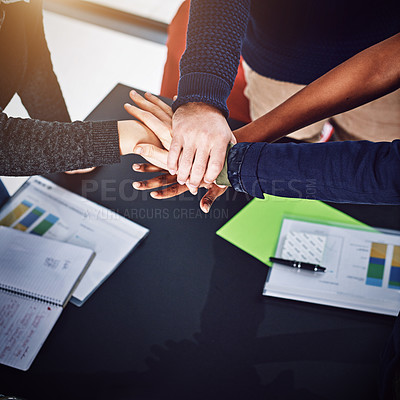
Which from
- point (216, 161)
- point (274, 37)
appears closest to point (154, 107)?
point (216, 161)

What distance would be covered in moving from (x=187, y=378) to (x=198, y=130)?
0.58 metres

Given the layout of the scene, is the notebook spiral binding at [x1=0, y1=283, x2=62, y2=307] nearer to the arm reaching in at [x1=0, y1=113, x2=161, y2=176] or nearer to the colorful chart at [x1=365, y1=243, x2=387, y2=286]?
the arm reaching in at [x1=0, y1=113, x2=161, y2=176]

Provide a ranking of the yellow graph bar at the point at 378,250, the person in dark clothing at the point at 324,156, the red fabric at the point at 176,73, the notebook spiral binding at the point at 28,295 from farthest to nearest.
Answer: the red fabric at the point at 176,73
the yellow graph bar at the point at 378,250
the notebook spiral binding at the point at 28,295
the person in dark clothing at the point at 324,156

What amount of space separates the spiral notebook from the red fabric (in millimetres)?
1016

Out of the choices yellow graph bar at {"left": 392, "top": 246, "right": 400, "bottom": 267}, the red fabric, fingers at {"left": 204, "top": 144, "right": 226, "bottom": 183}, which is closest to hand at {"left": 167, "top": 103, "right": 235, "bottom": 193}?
fingers at {"left": 204, "top": 144, "right": 226, "bottom": 183}

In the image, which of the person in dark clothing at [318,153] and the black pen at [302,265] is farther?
the black pen at [302,265]

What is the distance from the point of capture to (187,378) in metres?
0.82

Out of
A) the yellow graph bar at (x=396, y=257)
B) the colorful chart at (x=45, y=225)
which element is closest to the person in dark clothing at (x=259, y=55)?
the colorful chart at (x=45, y=225)

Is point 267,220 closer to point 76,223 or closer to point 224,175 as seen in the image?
point 224,175

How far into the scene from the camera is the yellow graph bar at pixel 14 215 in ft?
3.42

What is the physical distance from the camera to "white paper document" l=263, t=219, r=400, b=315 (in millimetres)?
934

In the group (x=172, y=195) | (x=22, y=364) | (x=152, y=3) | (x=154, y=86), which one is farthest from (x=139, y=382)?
(x=152, y=3)

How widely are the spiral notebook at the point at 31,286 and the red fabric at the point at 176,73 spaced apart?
102 cm

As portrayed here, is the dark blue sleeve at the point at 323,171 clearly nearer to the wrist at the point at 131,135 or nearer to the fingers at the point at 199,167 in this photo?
the fingers at the point at 199,167
